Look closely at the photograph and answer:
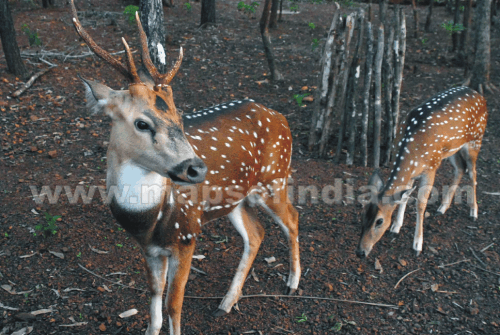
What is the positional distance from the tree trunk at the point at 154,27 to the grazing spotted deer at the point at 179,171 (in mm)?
1828

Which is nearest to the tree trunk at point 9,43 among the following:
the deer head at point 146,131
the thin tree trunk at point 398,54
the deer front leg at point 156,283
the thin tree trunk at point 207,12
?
the thin tree trunk at point 207,12

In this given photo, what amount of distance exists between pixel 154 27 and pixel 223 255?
3.00 metres

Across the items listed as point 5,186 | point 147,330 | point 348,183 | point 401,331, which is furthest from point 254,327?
point 5,186

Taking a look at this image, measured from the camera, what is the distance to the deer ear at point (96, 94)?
2949 mm

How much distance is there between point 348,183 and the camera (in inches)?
257

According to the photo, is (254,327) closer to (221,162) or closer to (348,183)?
(221,162)

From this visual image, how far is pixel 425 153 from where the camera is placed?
17.9ft

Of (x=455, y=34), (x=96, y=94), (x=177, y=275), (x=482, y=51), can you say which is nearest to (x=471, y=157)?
(x=482, y=51)

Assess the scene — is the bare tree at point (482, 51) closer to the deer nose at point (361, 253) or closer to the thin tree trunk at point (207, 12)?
the deer nose at point (361, 253)

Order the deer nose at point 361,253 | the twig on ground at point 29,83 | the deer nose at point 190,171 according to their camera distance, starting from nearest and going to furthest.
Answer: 1. the deer nose at point 190,171
2. the deer nose at point 361,253
3. the twig on ground at point 29,83

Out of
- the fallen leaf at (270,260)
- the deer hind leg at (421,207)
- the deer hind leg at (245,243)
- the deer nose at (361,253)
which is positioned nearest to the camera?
the deer hind leg at (245,243)

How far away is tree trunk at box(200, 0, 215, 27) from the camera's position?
11.6 m

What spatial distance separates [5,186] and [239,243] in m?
3.05

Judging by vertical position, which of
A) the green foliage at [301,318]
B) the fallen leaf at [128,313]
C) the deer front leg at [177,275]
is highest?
the deer front leg at [177,275]
